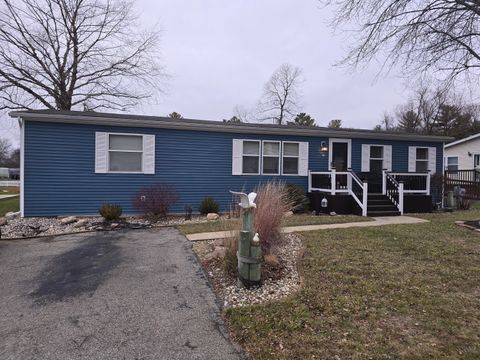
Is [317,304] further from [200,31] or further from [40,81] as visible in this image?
[40,81]

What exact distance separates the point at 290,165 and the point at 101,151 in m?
6.19

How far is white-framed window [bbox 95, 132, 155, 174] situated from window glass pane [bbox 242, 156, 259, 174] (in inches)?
120

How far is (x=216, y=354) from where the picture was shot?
2.46 m

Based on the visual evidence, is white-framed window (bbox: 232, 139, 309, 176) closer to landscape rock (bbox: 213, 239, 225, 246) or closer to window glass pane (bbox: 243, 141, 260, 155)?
window glass pane (bbox: 243, 141, 260, 155)

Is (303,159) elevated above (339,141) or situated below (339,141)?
below

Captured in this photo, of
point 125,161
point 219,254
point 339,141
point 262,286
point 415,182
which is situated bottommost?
point 262,286

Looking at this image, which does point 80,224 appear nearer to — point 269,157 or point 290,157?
point 269,157

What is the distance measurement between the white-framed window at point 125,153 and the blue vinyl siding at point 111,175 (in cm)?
21

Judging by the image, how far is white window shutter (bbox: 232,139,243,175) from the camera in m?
10.4

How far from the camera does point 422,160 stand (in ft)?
41.2

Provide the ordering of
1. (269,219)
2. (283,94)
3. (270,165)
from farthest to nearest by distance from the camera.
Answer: (283,94) → (270,165) → (269,219)

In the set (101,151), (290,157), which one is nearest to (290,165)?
(290,157)

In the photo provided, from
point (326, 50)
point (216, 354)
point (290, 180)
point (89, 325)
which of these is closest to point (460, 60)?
point (326, 50)

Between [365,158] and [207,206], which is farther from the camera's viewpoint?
[365,158]
